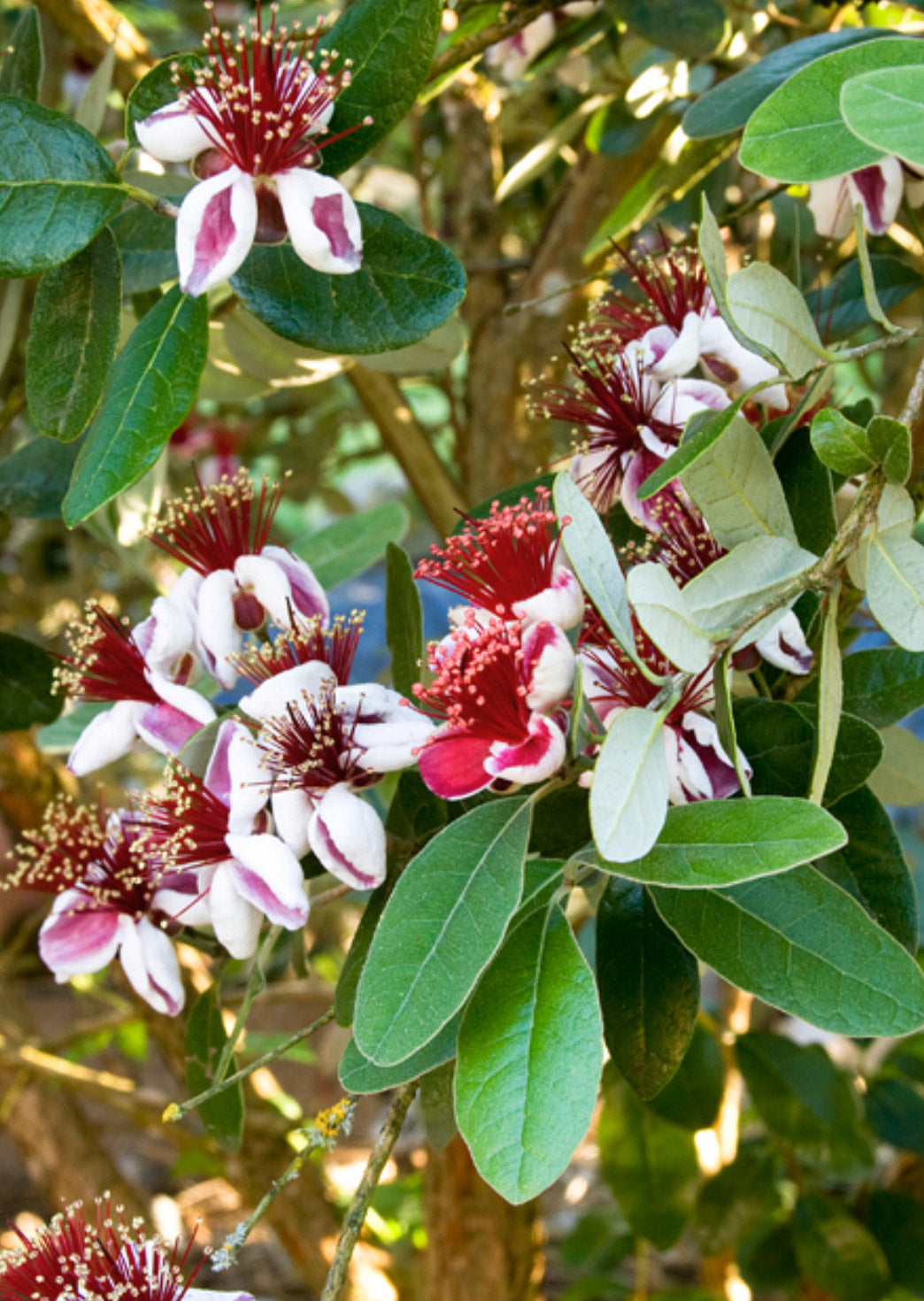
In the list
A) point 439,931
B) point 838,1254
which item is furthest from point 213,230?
point 838,1254

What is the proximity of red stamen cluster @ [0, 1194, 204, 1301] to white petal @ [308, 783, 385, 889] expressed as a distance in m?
0.15

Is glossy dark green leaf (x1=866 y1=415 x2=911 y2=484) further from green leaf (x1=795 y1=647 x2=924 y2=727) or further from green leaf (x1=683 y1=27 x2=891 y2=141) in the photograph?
green leaf (x1=683 y1=27 x2=891 y2=141)

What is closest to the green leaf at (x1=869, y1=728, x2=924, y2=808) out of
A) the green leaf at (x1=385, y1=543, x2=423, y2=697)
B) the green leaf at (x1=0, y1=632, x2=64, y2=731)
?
the green leaf at (x1=385, y1=543, x2=423, y2=697)

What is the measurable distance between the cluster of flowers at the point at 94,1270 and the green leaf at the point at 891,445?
36cm

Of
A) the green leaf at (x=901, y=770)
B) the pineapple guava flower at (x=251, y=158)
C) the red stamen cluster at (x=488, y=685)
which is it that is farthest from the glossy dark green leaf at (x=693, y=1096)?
the pineapple guava flower at (x=251, y=158)

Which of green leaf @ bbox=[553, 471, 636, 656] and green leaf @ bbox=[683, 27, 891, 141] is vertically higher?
green leaf @ bbox=[683, 27, 891, 141]

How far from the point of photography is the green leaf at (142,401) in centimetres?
46

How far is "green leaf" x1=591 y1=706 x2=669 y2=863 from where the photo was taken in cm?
36

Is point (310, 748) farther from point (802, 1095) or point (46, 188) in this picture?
point (802, 1095)

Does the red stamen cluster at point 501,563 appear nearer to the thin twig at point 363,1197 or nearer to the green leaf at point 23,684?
the thin twig at point 363,1197

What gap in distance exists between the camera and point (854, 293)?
0.70 m

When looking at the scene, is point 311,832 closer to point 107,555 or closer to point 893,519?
point 893,519

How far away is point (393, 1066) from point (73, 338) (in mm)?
302

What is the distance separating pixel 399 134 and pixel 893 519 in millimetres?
1620
